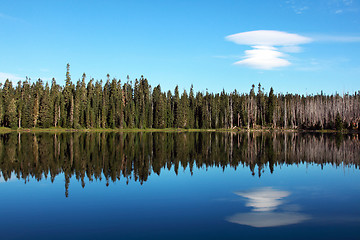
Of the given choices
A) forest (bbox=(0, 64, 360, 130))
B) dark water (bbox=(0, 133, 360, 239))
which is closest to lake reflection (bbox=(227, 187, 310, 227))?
dark water (bbox=(0, 133, 360, 239))

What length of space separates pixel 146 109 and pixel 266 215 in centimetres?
12631

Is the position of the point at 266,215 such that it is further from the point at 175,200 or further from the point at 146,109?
the point at 146,109

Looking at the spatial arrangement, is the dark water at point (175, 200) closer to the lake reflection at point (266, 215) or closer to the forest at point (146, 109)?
the lake reflection at point (266, 215)

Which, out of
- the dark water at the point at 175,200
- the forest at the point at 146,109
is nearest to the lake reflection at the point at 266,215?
the dark water at the point at 175,200

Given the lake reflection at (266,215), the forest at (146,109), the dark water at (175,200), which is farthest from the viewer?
the forest at (146,109)

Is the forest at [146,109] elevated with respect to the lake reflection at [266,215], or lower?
elevated

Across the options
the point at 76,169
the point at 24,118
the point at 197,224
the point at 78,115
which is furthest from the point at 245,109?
the point at 197,224

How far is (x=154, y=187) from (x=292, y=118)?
13182 cm

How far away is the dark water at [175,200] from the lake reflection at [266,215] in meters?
0.04

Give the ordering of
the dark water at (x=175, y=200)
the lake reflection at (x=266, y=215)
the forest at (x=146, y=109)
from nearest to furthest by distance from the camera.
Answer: the dark water at (x=175, y=200)
the lake reflection at (x=266, y=215)
the forest at (x=146, y=109)

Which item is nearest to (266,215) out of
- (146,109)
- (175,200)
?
(175,200)

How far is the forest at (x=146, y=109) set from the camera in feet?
378

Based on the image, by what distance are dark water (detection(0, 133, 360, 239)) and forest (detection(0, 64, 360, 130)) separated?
95395 mm

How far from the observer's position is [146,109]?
137 metres
